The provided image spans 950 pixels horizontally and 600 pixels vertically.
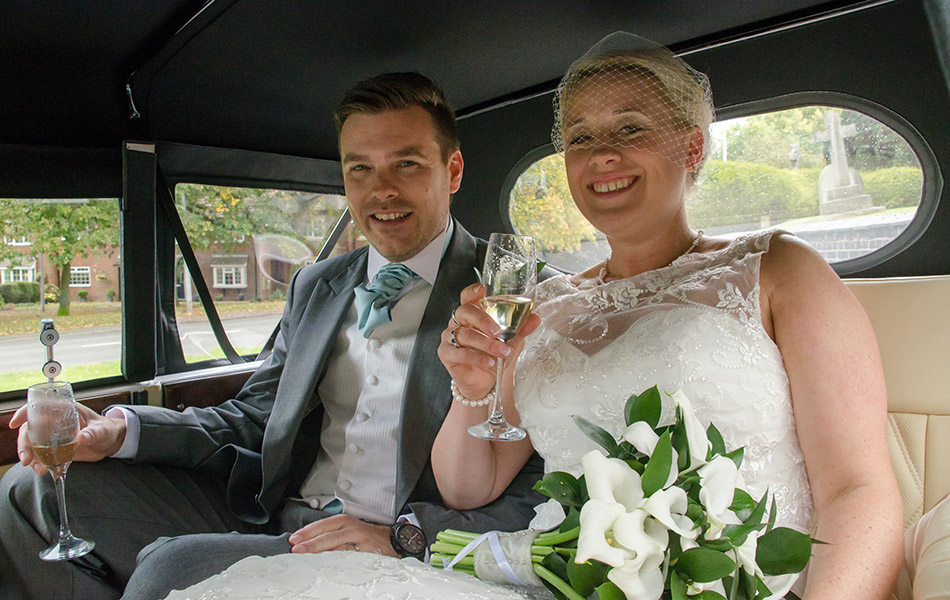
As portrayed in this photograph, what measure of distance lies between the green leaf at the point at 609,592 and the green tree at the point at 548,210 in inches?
83.3

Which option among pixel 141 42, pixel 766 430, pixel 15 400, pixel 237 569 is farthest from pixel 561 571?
pixel 15 400

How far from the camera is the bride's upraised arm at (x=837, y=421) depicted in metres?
1.25

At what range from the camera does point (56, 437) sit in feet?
6.09

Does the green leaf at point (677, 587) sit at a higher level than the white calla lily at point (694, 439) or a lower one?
lower

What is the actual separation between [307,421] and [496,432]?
3.55ft

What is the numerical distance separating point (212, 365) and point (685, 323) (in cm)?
218

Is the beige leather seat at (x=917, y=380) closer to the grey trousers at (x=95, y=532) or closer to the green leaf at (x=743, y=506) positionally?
the green leaf at (x=743, y=506)

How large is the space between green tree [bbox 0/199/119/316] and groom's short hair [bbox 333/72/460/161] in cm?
105

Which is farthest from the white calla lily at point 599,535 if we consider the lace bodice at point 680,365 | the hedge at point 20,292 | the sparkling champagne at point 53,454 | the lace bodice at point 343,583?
the hedge at point 20,292

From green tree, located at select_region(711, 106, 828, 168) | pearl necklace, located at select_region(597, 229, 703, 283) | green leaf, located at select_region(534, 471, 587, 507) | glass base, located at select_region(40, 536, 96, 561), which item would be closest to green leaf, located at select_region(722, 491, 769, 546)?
green leaf, located at select_region(534, 471, 587, 507)

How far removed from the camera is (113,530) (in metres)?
2.06

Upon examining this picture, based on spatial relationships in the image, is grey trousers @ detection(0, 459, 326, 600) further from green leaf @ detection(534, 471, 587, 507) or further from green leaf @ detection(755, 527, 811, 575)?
green leaf @ detection(755, 527, 811, 575)

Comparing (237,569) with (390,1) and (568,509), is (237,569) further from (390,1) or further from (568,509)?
(390,1)

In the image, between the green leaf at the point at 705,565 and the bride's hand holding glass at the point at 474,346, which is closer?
the green leaf at the point at 705,565
